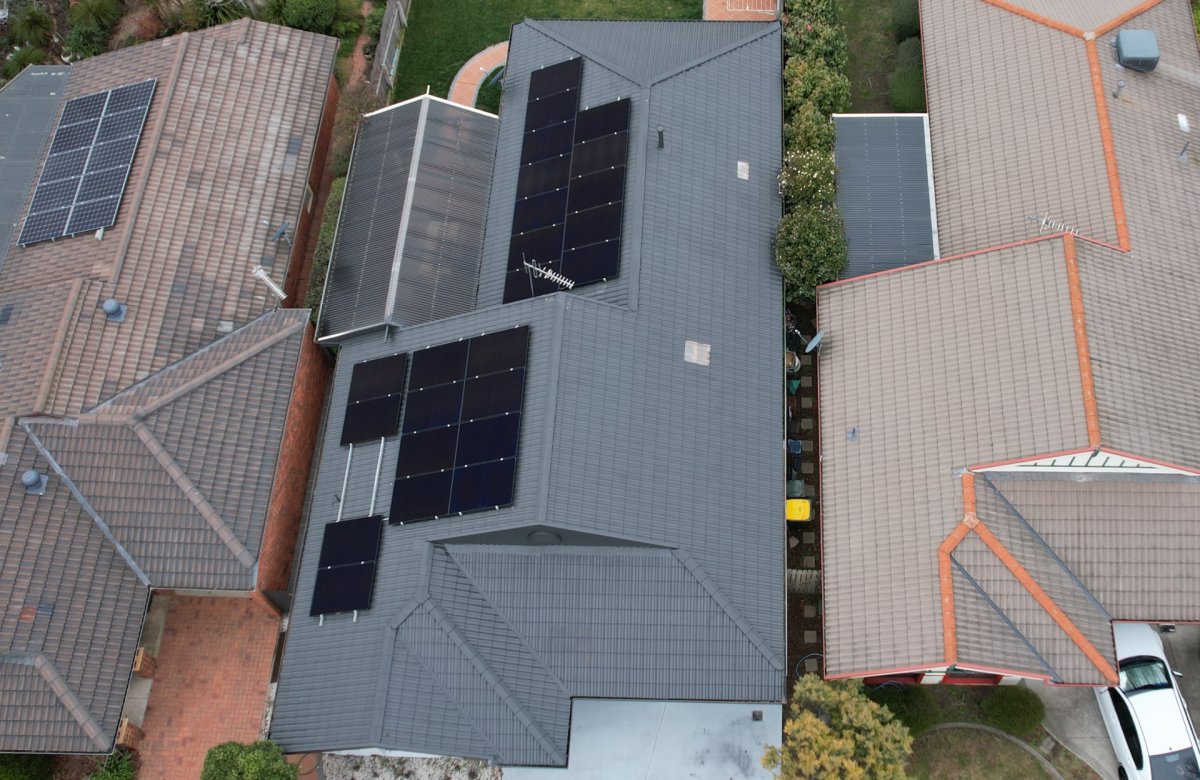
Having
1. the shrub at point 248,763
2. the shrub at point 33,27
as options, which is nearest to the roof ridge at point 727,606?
the shrub at point 248,763

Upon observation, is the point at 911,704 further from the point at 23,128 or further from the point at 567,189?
the point at 23,128

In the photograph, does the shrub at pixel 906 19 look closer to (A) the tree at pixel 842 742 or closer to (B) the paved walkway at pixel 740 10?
(B) the paved walkway at pixel 740 10

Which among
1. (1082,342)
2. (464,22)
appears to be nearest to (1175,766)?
(1082,342)

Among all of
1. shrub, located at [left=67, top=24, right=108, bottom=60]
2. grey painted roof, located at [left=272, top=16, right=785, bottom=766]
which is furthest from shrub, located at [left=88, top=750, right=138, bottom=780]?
shrub, located at [left=67, top=24, right=108, bottom=60]

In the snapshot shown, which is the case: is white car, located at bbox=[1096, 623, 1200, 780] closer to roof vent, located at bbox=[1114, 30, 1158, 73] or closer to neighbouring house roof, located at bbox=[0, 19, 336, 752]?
roof vent, located at bbox=[1114, 30, 1158, 73]

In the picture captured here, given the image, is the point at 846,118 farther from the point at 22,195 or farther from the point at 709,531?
the point at 22,195

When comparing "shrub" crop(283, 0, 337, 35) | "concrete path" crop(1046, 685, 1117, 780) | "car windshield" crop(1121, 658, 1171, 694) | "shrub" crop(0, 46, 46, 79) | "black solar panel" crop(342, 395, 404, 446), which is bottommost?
"concrete path" crop(1046, 685, 1117, 780)
